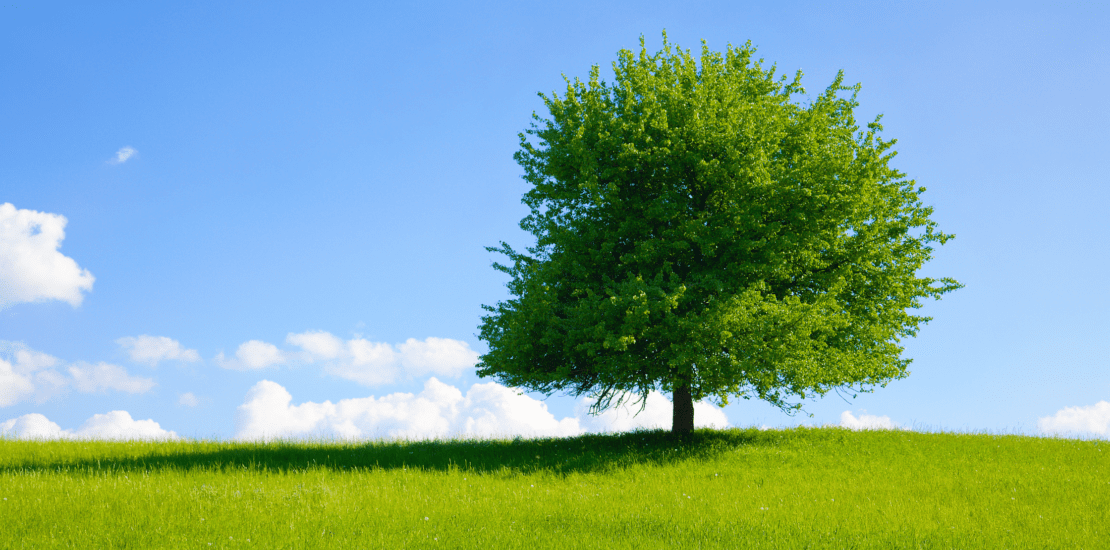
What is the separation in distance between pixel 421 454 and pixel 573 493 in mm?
7558

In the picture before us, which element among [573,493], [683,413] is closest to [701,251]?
[683,413]

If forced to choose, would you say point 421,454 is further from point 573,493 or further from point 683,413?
point 683,413

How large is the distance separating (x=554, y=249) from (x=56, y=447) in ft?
56.5

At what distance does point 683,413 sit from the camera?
Answer: 72.0ft

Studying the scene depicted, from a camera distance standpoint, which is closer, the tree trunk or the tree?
the tree

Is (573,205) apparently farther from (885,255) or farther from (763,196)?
(885,255)

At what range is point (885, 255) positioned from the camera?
2166 centimetres

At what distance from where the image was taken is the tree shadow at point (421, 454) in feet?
60.7

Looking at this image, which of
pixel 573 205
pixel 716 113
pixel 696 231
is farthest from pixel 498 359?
pixel 716 113

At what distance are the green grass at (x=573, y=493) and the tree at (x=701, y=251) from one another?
2.31 m

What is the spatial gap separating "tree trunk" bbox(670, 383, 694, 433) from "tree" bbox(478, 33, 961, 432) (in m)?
0.04

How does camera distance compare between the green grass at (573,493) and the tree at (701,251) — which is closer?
the green grass at (573,493)

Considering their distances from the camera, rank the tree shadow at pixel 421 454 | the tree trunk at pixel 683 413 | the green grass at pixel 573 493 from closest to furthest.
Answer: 1. the green grass at pixel 573 493
2. the tree shadow at pixel 421 454
3. the tree trunk at pixel 683 413

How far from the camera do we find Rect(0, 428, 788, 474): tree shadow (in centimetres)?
1850
